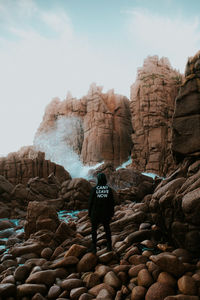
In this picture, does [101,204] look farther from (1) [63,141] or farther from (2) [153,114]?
(1) [63,141]

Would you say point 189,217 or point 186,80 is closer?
point 189,217

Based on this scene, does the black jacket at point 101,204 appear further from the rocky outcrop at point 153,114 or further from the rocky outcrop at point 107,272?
the rocky outcrop at point 153,114

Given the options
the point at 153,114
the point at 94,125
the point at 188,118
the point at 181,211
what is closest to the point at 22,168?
the point at 94,125

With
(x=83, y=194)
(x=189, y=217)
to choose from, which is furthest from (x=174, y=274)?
(x=83, y=194)

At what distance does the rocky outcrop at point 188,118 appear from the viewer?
5.65m

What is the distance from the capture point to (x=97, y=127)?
41312mm

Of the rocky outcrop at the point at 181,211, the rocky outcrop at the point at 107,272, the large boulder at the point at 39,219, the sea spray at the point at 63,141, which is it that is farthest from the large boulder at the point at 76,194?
the sea spray at the point at 63,141

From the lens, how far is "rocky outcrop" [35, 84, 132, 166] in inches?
1586

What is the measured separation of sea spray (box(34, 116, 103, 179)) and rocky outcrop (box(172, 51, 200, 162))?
3760 cm

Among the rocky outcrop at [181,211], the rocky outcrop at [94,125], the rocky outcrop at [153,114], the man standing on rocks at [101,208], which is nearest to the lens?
the rocky outcrop at [181,211]

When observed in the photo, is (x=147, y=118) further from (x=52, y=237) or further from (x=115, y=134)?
(x=52, y=237)

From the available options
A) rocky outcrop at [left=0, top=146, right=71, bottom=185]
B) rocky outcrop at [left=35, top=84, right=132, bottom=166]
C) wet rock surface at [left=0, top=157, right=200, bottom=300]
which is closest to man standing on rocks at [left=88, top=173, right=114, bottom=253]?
wet rock surface at [left=0, top=157, right=200, bottom=300]

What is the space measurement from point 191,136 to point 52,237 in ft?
15.9

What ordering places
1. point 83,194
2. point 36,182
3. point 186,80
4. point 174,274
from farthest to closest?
point 36,182, point 83,194, point 186,80, point 174,274
